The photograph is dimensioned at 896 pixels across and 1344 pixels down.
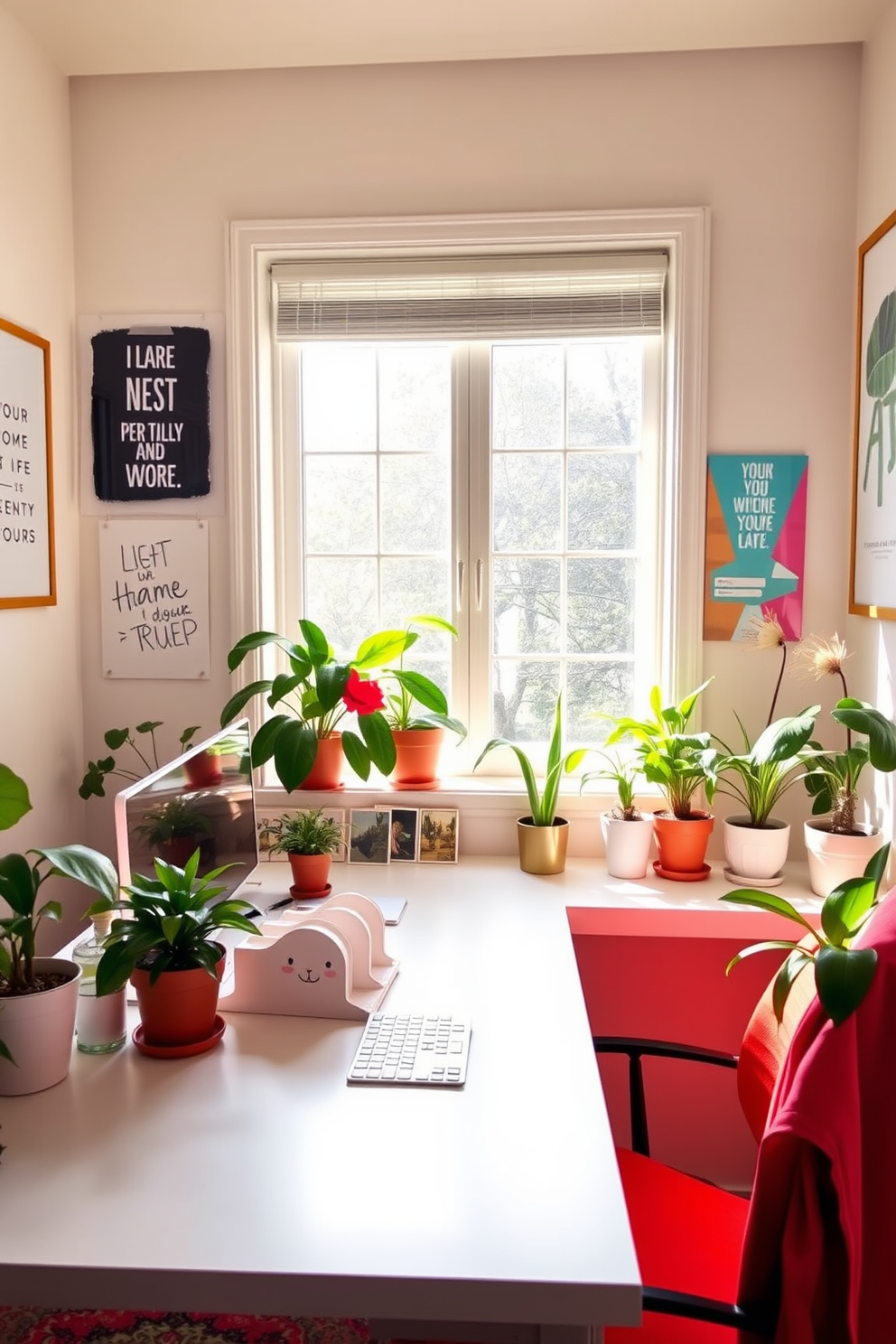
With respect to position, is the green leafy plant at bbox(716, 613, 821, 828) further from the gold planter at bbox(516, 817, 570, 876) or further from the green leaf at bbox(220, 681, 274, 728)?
the green leaf at bbox(220, 681, 274, 728)

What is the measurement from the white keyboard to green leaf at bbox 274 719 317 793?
2.24 feet

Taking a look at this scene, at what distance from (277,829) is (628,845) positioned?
0.90 m

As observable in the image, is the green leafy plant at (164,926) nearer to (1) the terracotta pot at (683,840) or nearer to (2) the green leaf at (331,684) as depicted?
(2) the green leaf at (331,684)

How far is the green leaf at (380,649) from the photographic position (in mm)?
2545

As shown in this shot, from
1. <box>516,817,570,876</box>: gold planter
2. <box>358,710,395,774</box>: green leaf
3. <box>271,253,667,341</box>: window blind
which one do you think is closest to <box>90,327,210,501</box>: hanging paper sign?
<box>271,253,667,341</box>: window blind

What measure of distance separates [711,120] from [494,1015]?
7.17 feet

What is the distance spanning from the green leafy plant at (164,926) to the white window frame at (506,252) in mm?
1114

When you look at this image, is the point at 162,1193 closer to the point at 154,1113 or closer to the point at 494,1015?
the point at 154,1113

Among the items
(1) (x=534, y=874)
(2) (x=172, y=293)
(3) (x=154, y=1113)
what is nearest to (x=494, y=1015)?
(3) (x=154, y=1113)

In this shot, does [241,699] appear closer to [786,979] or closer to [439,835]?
[439,835]

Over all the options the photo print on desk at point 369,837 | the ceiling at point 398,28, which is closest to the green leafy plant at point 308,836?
the photo print on desk at point 369,837

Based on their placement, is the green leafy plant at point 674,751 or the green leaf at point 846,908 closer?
the green leaf at point 846,908

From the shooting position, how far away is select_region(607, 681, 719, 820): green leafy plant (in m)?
2.39

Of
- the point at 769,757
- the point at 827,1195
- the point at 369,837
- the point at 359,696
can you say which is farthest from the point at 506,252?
the point at 827,1195
